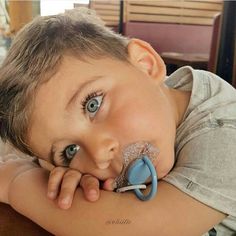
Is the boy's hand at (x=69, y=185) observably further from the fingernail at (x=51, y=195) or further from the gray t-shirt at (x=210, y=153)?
the gray t-shirt at (x=210, y=153)

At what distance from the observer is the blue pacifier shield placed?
568 mm

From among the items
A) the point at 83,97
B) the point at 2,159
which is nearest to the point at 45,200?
the point at 83,97

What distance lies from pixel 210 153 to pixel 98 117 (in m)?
0.17

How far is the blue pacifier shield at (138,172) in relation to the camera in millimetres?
568

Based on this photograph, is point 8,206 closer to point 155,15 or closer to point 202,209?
point 202,209

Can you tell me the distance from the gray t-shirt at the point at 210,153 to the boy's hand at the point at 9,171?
0.85 feet

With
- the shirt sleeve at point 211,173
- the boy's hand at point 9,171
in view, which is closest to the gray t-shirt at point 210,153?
the shirt sleeve at point 211,173

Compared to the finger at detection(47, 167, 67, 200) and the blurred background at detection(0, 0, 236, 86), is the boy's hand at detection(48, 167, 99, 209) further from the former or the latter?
the blurred background at detection(0, 0, 236, 86)

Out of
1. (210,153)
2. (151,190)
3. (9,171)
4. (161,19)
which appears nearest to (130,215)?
(151,190)

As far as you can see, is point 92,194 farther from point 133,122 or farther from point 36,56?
point 36,56

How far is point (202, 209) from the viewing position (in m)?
0.55

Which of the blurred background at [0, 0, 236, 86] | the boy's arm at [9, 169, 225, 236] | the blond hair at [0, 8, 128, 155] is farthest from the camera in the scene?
the blurred background at [0, 0, 236, 86]

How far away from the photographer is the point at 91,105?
0.60 m

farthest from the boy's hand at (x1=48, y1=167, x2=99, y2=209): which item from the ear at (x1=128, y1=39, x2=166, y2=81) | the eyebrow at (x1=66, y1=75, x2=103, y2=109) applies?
the ear at (x1=128, y1=39, x2=166, y2=81)
